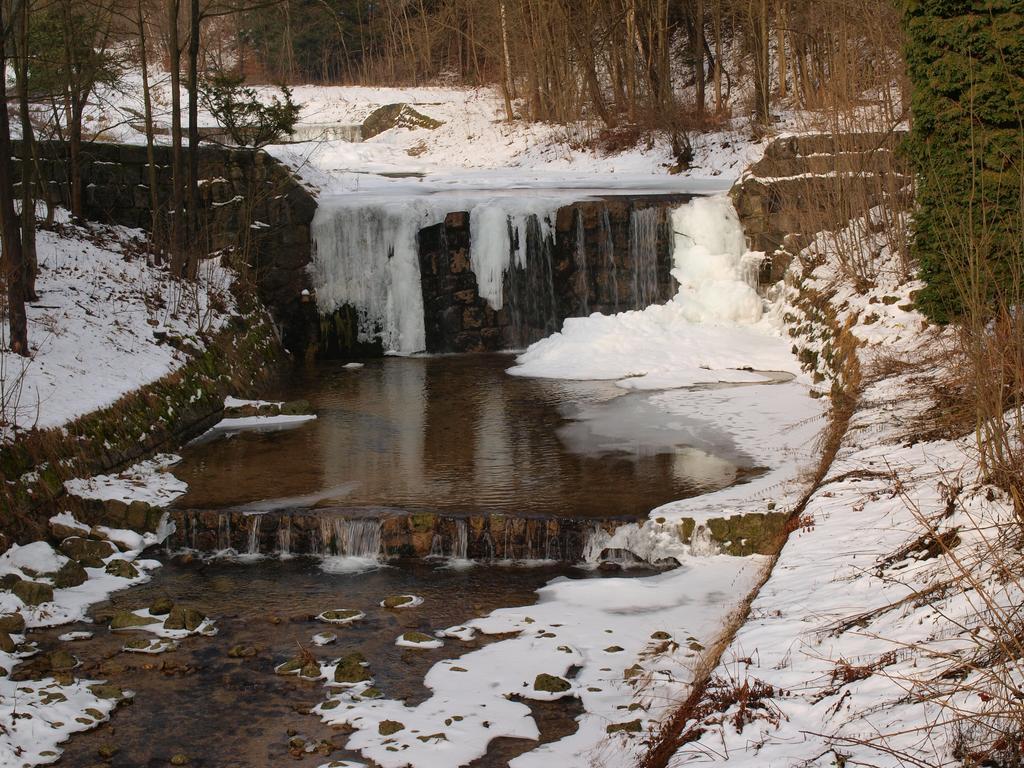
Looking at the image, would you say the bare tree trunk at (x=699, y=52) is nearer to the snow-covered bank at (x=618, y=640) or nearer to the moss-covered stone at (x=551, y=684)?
the snow-covered bank at (x=618, y=640)

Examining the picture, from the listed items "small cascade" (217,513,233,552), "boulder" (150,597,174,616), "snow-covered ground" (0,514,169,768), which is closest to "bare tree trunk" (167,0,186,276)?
"snow-covered ground" (0,514,169,768)

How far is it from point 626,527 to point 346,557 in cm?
236

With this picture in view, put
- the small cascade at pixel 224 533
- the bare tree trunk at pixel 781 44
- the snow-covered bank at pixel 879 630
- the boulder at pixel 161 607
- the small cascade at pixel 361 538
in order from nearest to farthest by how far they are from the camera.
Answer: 1. the snow-covered bank at pixel 879 630
2. the boulder at pixel 161 607
3. the small cascade at pixel 361 538
4. the small cascade at pixel 224 533
5. the bare tree trunk at pixel 781 44

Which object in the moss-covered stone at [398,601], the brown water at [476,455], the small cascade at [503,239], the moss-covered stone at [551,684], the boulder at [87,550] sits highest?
the small cascade at [503,239]

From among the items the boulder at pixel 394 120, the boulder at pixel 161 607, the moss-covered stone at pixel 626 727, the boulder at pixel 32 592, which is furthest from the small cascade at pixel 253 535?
the boulder at pixel 394 120

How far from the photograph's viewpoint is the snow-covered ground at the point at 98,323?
1034cm

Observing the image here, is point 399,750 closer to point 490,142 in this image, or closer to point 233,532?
point 233,532

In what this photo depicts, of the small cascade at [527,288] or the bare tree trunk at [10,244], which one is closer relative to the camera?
the bare tree trunk at [10,244]

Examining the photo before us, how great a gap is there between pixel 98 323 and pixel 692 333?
827cm

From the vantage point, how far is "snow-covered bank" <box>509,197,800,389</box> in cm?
1458

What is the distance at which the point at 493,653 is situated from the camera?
6934 millimetres

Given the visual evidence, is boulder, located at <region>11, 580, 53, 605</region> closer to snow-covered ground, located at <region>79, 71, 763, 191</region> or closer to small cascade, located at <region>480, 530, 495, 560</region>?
small cascade, located at <region>480, 530, 495, 560</region>

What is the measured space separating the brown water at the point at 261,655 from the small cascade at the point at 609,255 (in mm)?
9601

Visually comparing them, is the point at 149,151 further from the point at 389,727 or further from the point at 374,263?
the point at 389,727
